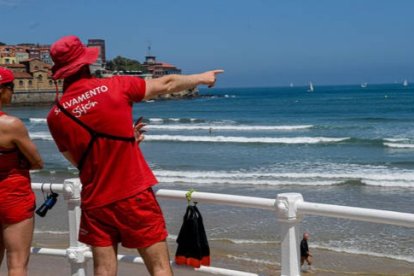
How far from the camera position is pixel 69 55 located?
2.59 metres

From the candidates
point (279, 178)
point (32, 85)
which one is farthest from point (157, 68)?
point (279, 178)

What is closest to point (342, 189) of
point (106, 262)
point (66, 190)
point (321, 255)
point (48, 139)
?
point (321, 255)

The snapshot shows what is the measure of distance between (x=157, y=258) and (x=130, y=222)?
0.20m

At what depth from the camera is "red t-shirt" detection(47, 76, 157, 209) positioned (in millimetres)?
2549

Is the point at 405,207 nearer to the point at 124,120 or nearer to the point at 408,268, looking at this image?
the point at 408,268

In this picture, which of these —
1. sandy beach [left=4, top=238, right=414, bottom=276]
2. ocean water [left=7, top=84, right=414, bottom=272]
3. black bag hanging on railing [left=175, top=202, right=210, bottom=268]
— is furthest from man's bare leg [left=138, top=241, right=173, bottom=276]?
ocean water [left=7, top=84, right=414, bottom=272]

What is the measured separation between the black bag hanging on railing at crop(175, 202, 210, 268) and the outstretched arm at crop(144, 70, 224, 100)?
107 centimetres

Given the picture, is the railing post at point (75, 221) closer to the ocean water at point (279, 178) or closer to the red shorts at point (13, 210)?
the red shorts at point (13, 210)

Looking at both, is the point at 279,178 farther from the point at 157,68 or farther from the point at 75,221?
the point at 157,68

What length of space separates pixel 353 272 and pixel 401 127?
31.5m

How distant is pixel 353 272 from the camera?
298 inches

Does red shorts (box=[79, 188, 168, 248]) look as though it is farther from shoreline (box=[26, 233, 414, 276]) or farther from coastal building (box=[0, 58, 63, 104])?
→ coastal building (box=[0, 58, 63, 104])

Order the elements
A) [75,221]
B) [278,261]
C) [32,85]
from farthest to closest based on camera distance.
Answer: [32,85] → [278,261] → [75,221]

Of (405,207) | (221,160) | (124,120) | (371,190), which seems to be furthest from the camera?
(221,160)
